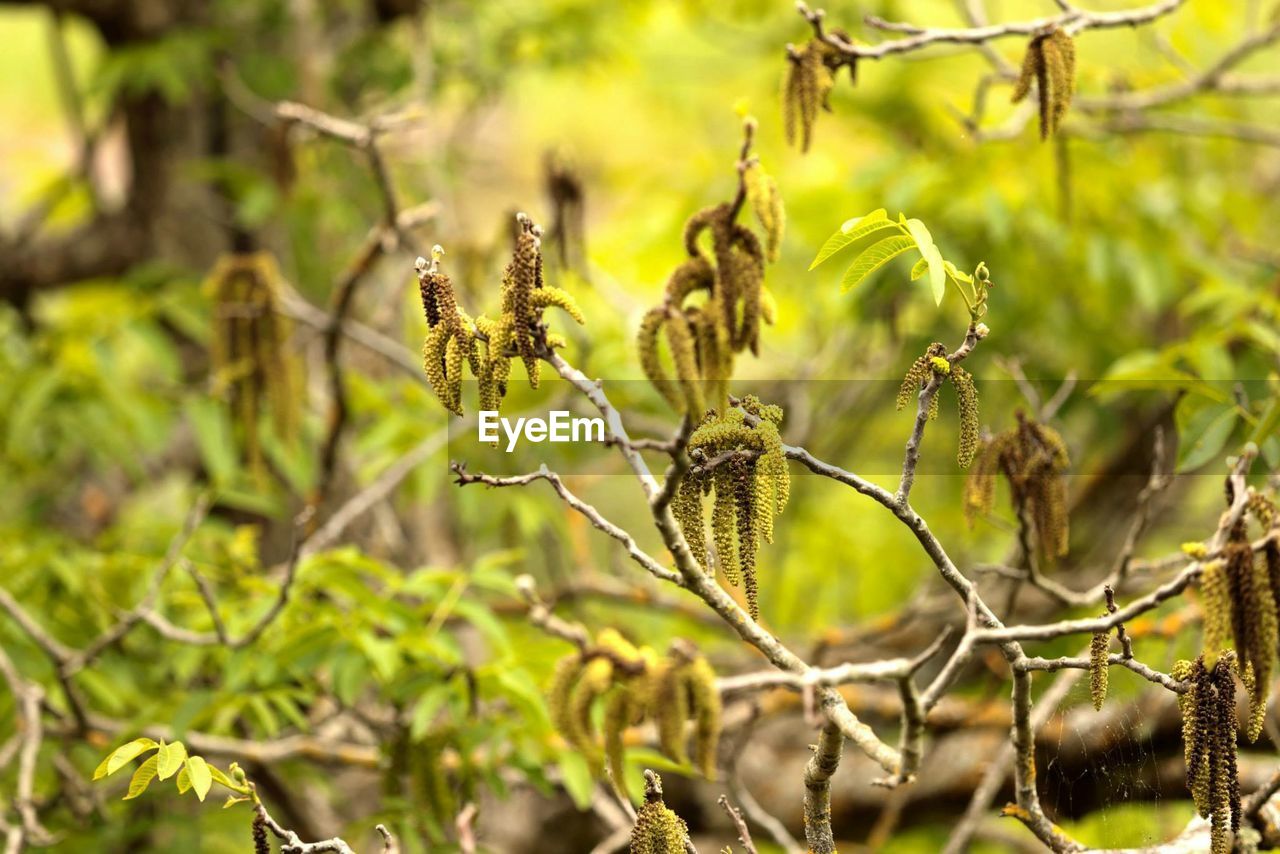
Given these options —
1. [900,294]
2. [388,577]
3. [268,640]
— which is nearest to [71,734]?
[268,640]

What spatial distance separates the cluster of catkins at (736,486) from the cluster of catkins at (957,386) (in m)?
0.23

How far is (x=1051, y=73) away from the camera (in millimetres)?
2166

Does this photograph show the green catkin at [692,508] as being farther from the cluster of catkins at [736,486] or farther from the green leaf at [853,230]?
the green leaf at [853,230]

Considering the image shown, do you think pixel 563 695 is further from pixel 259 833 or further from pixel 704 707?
pixel 259 833

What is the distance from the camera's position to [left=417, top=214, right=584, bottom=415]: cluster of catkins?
62.2 inches

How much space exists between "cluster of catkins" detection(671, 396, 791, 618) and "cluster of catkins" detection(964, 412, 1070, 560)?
74 centimetres

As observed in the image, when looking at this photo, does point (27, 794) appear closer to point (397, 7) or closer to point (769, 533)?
point (769, 533)

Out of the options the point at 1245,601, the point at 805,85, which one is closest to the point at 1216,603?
the point at 1245,601

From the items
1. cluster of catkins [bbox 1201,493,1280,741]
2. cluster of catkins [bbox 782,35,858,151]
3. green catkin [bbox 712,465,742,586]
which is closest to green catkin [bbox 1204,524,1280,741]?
cluster of catkins [bbox 1201,493,1280,741]

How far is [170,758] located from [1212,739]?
4.58 feet

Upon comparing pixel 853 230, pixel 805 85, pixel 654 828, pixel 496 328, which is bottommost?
pixel 654 828

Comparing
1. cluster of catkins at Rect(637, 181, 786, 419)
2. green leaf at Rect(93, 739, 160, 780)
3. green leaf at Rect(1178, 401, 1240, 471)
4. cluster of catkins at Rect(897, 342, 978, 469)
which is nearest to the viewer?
cluster of catkins at Rect(637, 181, 786, 419)

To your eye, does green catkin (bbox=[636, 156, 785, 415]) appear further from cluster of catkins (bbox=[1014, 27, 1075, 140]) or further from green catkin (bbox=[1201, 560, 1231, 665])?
cluster of catkins (bbox=[1014, 27, 1075, 140])

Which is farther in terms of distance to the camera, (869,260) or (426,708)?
(426,708)
